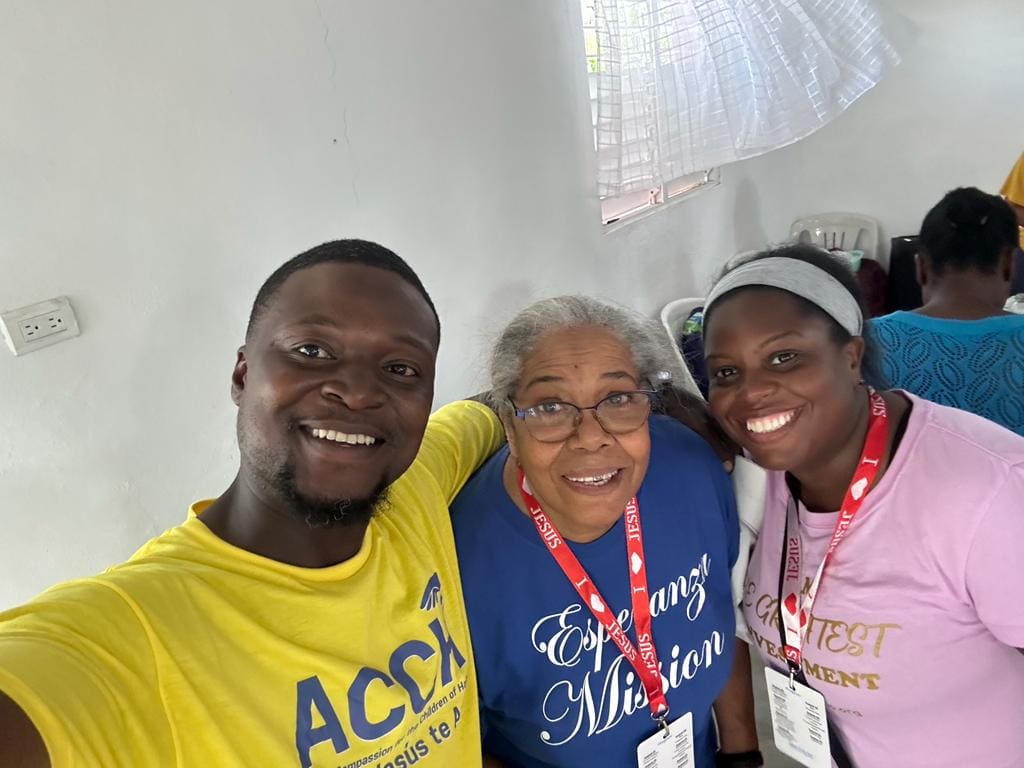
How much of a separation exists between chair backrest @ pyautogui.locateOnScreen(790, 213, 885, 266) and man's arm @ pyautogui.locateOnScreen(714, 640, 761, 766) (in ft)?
14.2

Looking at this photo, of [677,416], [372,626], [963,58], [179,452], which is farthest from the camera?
[963,58]

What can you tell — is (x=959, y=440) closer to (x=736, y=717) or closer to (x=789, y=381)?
(x=789, y=381)

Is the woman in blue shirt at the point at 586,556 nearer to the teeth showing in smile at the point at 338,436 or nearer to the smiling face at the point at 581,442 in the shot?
the smiling face at the point at 581,442

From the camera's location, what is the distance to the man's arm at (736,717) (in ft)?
4.91

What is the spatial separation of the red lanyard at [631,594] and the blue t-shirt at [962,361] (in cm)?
86

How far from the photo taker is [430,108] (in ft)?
7.79

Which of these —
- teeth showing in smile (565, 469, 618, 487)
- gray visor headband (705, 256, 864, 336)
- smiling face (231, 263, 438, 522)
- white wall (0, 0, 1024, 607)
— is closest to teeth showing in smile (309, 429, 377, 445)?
smiling face (231, 263, 438, 522)

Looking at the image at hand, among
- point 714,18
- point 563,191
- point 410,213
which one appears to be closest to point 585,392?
point 410,213

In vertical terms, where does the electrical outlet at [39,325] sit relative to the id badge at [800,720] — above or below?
above

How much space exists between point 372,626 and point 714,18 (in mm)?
3359

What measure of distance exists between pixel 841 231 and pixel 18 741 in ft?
18.7

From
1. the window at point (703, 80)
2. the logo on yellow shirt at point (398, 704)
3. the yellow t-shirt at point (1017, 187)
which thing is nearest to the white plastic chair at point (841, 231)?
the window at point (703, 80)

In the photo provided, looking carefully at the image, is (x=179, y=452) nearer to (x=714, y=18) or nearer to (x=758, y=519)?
(x=758, y=519)

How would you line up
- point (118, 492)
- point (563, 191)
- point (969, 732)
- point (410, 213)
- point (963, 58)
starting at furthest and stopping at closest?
1. point (963, 58)
2. point (563, 191)
3. point (410, 213)
4. point (118, 492)
5. point (969, 732)
